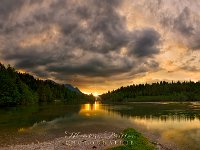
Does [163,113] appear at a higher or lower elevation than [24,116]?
higher

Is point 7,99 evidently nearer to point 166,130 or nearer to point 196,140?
point 166,130

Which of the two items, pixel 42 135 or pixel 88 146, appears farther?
pixel 42 135

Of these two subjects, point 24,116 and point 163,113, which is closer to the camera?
point 24,116

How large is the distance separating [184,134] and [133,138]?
15455mm

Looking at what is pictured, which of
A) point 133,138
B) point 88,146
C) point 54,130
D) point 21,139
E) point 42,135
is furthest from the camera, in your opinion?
point 54,130

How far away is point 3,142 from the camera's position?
141ft

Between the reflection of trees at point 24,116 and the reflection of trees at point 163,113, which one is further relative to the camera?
the reflection of trees at point 163,113

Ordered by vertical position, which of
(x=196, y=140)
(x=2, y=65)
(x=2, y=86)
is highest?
(x=2, y=65)

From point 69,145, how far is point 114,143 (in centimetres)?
552

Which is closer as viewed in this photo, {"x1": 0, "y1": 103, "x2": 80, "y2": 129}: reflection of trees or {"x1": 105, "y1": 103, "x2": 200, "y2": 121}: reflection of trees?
{"x1": 0, "y1": 103, "x2": 80, "y2": 129}: reflection of trees

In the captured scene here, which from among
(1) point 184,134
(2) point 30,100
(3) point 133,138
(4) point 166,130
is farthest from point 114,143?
(2) point 30,100

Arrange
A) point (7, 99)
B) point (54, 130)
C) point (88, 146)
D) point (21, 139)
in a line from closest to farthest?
point (88, 146) < point (21, 139) < point (54, 130) < point (7, 99)

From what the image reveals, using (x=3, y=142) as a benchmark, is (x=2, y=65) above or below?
above

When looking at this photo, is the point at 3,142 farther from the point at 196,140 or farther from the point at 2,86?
the point at 2,86
